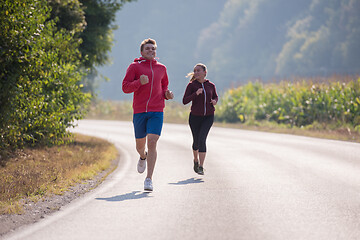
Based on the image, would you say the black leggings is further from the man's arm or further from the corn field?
the corn field

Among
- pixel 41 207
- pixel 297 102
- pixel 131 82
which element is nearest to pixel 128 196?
pixel 41 207

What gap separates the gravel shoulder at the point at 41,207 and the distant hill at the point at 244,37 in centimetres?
5386

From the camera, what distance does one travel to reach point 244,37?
4107 inches

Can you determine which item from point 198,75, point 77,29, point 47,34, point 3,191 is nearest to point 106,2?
point 77,29

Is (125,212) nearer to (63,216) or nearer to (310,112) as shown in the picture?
(63,216)

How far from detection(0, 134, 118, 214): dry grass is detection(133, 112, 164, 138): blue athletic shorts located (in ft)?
4.87

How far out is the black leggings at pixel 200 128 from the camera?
939cm

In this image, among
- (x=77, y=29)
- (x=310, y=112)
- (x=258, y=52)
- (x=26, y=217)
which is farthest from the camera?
(x=258, y=52)

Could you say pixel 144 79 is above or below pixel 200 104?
above

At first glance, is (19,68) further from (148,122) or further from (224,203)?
(224,203)

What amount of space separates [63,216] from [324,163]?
272 inches

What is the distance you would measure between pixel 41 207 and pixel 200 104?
144 inches

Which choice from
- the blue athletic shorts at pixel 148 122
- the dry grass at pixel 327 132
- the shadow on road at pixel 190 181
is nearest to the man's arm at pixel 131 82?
the blue athletic shorts at pixel 148 122

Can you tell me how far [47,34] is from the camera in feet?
39.3
